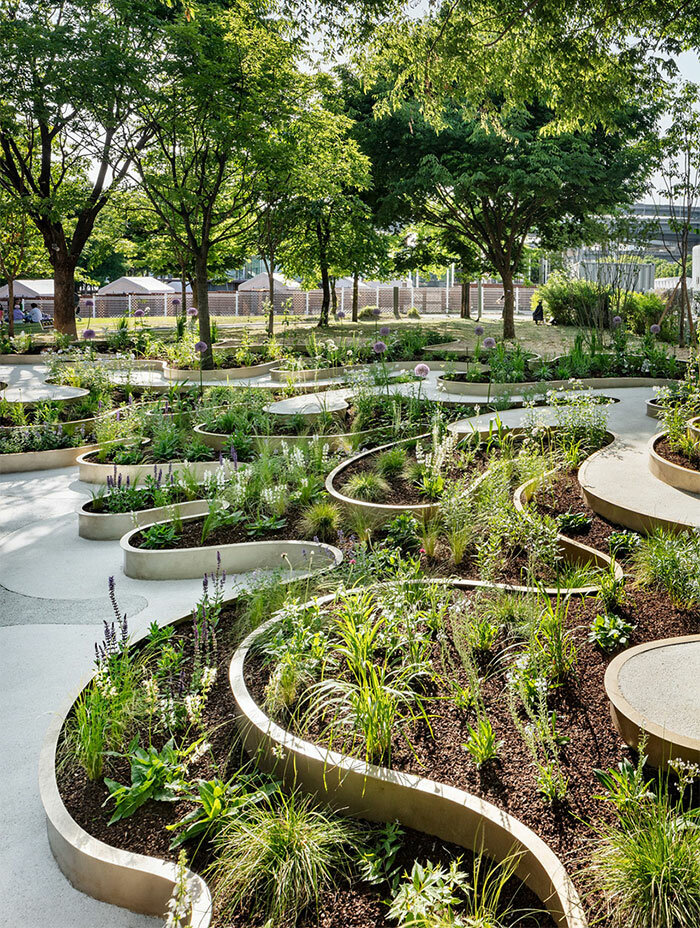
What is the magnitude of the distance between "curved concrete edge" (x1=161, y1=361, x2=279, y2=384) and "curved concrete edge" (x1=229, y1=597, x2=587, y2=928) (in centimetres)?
972

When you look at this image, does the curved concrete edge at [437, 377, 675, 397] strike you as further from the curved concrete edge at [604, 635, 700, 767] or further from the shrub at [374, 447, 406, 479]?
the curved concrete edge at [604, 635, 700, 767]

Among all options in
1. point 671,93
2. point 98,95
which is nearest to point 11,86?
point 98,95

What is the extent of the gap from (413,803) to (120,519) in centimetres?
397

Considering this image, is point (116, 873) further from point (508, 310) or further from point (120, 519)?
point (508, 310)

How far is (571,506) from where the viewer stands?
494 centimetres

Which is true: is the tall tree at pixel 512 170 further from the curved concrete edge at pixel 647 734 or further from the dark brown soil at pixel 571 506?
the curved concrete edge at pixel 647 734

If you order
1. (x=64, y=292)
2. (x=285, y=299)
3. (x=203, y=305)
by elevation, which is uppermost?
(x=285, y=299)

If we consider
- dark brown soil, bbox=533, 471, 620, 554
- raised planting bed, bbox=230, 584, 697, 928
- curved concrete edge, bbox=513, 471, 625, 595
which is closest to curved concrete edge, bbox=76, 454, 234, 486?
dark brown soil, bbox=533, 471, 620, 554

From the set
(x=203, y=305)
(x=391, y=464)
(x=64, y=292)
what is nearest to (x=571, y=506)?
(x=391, y=464)

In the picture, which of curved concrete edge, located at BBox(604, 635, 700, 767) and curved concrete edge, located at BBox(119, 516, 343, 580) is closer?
curved concrete edge, located at BBox(604, 635, 700, 767)

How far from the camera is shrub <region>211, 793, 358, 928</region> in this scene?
2174 millimetres

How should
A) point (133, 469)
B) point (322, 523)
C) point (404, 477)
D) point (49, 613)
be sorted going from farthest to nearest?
point (133, 469), point (404, 477), point (322, 523), point (49, 613)

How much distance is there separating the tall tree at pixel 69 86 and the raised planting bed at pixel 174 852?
11839 millimetres

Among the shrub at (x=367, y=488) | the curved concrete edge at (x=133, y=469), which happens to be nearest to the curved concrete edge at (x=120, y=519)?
the curved concrete edge at (x=133, y=469)
